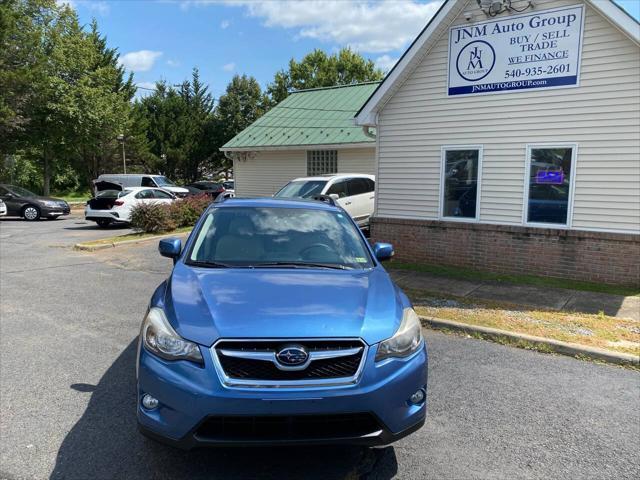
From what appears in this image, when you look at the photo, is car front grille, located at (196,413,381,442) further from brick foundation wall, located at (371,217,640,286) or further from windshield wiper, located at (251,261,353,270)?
brick foundation wall, located at (371,217,640,286)

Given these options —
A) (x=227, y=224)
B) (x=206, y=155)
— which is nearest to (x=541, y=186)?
(x=227, y=224)

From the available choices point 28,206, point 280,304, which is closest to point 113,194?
point 28,206

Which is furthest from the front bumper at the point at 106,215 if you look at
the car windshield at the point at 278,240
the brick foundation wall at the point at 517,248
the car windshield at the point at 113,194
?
the car windshield at the point at 278,240

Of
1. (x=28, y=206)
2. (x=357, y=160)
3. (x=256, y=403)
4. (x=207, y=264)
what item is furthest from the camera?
(x=28, y=206)

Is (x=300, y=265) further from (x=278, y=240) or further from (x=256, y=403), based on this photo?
(x=256, y=403)

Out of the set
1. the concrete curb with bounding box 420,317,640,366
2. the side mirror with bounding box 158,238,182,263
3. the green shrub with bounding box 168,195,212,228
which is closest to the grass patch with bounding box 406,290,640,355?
the concrete curb with bounding box 420,317,640,366

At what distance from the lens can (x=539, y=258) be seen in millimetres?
8781

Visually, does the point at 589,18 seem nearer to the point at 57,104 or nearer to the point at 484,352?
the point at 484,352

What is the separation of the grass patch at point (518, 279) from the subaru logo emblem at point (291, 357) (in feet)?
21.8

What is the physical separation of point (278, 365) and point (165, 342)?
70 centimetres

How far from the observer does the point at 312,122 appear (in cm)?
1894

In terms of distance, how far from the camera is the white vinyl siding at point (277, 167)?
16594 mm

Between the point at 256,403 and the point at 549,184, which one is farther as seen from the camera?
the point at 549,184

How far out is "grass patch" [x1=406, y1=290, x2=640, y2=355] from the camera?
552cm
